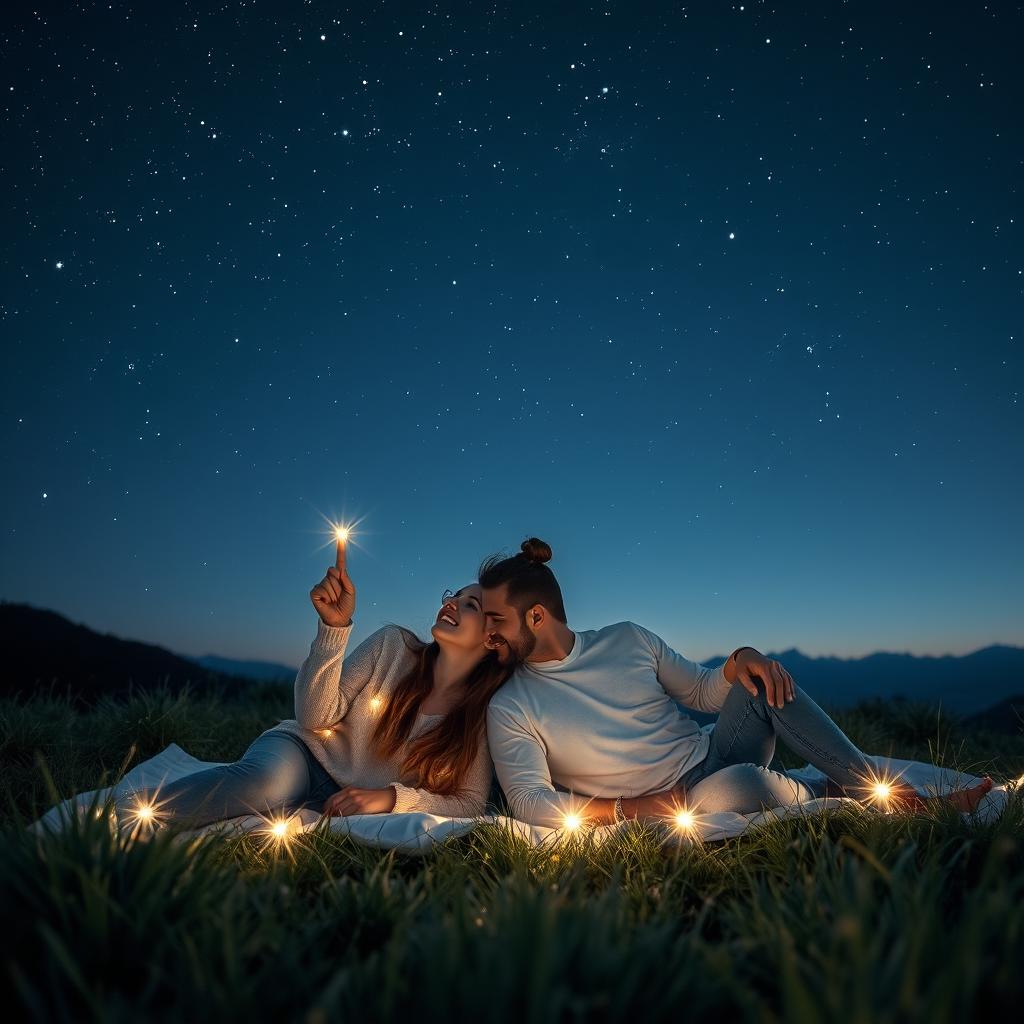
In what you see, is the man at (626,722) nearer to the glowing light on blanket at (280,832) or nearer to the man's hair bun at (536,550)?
the man's hair bun at (536,550)

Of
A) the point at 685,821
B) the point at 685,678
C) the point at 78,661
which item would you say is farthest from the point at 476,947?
the point at 78,661

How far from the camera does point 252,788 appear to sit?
3.31 m

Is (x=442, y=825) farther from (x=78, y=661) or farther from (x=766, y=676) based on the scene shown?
(x=78, y=661)

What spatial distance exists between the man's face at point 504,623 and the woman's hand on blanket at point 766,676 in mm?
1090

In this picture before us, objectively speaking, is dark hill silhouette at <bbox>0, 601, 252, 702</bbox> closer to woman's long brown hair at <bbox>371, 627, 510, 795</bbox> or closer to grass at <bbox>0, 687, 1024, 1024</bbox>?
woman's long brown hair at <bbox>371, 627, 510, 795</bbox>

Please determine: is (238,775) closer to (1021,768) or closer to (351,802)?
(351,802)

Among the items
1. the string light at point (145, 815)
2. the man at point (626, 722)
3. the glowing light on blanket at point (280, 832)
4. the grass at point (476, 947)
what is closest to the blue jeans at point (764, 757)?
the man at point (626, 722)

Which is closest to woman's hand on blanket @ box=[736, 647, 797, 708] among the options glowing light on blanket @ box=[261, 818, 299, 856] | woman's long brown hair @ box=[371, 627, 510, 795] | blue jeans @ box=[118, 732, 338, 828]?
woman's long brown hair @ box=[371, 627, 510, 795]

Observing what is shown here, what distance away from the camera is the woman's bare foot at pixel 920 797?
10.1 feet

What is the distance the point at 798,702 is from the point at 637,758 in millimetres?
877

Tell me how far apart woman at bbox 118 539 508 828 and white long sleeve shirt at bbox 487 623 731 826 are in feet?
0.92

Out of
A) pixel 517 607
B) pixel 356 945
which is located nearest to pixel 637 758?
pixel 517 607

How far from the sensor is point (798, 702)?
3430 mm

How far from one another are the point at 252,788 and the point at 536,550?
73.4 inches
